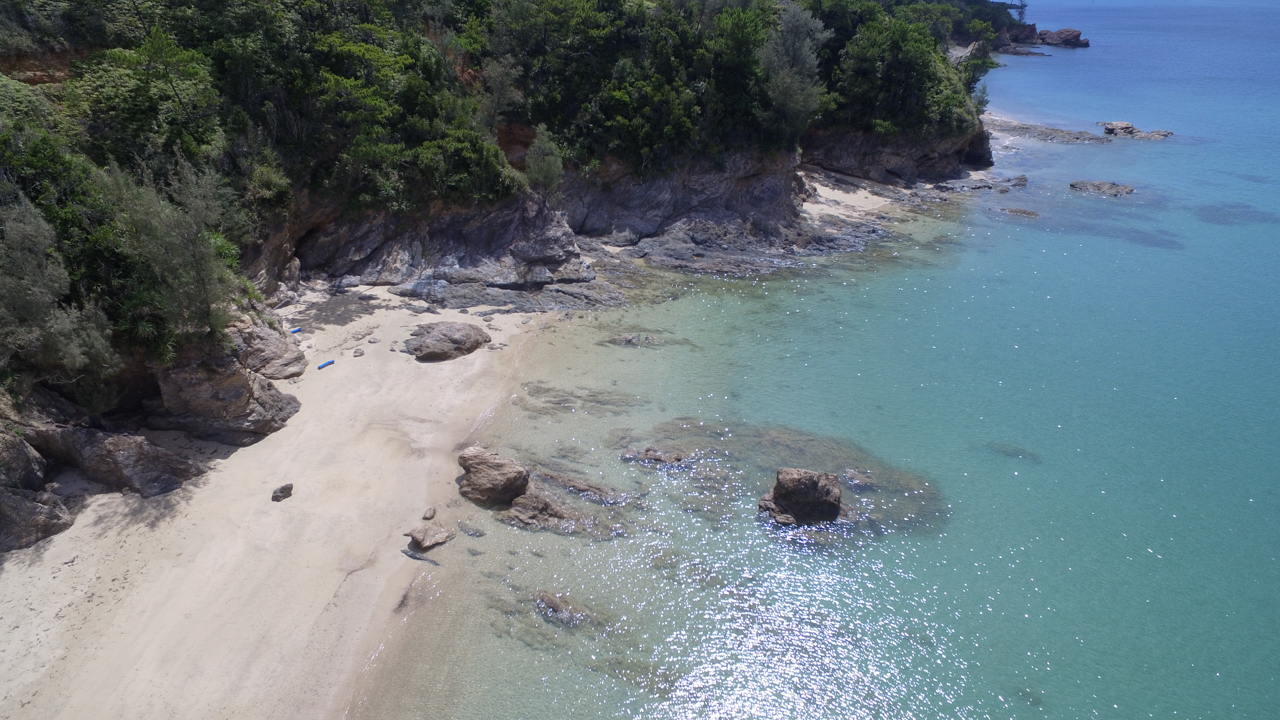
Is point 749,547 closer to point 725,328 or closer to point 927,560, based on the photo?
point 927,560

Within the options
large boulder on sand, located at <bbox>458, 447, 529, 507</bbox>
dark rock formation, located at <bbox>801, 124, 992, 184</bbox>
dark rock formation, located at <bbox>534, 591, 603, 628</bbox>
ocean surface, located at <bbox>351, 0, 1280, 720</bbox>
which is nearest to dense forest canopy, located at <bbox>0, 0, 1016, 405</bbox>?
dark rock formation, located at <bbox>801, 124, 992, 184</bbox>

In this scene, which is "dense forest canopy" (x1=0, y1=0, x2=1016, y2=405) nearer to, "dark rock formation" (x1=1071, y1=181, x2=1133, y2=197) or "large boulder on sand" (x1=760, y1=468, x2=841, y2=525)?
"dark rock formation" (x1=1071, y1=181, x2=1133, y2=197)

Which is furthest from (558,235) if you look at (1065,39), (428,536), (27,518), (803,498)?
(1065,39)

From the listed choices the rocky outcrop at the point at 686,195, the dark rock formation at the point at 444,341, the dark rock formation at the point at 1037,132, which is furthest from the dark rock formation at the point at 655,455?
the dark rock formation at the point at 1037,132

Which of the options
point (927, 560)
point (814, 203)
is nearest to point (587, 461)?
point (927, 560)

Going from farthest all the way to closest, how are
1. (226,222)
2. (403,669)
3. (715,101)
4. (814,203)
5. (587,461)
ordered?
(814,203)
(715,101)
(226,222)
(587,461)
(403,669)

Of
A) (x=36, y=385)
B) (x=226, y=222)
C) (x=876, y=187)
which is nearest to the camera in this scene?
(x=36, y=385)

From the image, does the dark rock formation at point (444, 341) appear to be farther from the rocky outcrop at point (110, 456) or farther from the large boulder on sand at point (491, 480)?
the rocky outcrop at point (110, 456)
